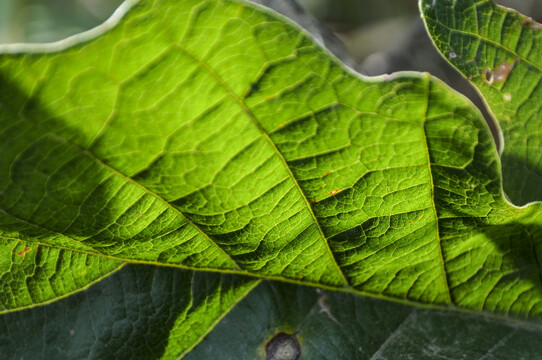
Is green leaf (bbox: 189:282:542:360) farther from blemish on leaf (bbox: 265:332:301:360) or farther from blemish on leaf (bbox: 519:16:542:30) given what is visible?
blemish on leaf (bbox: 519:16:542:30)

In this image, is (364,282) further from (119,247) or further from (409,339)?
(119,247)

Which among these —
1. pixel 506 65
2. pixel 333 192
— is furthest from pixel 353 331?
pixel 506 65

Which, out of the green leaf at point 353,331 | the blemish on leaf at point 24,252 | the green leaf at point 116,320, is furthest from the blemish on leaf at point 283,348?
the blemish on leaf at point 24,252

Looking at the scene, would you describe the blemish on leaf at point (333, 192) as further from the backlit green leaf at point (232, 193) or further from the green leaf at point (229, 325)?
the green leaf at point (229, 325)

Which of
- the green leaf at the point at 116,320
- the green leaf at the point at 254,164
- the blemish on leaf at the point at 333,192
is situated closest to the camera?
the green leaf at the point at 254,164

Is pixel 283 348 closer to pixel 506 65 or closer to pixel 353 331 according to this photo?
pixel 353 331

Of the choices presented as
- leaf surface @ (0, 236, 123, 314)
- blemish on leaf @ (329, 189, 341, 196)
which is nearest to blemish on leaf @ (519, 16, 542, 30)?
blemish on leaf @ (329, 189, 341, 196)
